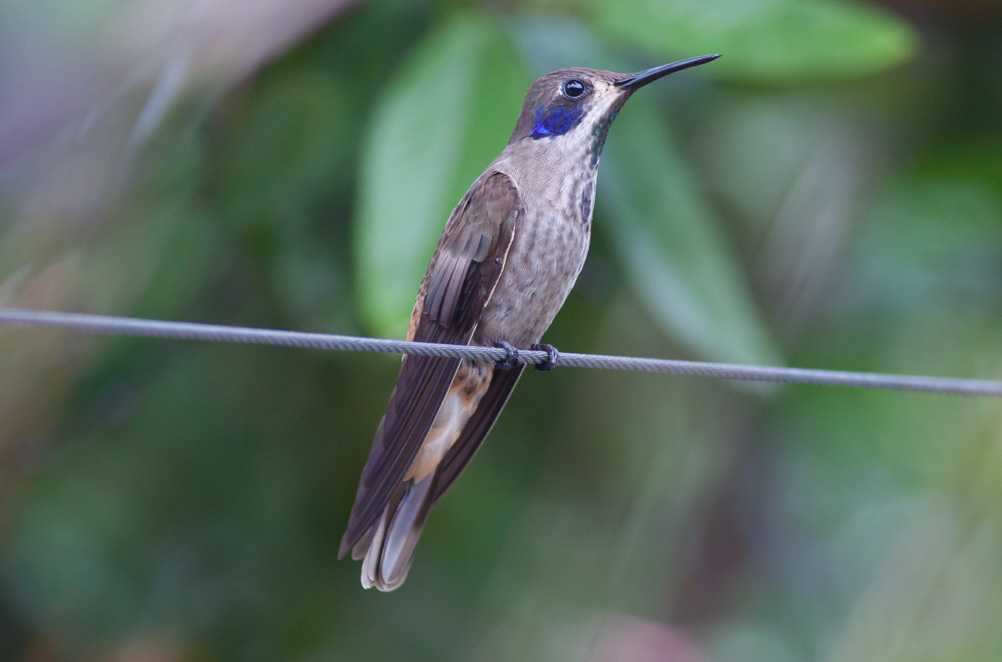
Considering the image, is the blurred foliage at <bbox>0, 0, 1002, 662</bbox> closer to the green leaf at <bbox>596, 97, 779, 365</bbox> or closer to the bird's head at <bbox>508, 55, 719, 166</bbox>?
the green leaf at <bbox>596, 97, 779, 365</bbox>

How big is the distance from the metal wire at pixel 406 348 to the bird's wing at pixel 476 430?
0.37 ft

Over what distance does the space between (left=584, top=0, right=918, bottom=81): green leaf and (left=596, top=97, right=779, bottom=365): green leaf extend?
232 mm

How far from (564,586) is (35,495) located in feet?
6.56

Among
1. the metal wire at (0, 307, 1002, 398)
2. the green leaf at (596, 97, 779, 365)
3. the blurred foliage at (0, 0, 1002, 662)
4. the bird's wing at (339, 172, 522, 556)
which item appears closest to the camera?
the metal wire at (0, 307, 1002, 398)

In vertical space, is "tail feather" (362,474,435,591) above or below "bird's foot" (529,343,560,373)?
below

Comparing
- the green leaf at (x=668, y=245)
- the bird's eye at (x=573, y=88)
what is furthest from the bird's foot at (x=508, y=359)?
the green leaf at (x=668, y=245)

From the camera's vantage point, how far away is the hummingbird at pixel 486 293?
1621 millimetres

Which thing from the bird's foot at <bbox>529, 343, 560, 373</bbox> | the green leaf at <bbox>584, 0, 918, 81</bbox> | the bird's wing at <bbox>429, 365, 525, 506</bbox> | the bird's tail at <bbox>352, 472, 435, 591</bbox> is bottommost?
the bird's tail at <bbox>352, 472, 435, 591</bbox>

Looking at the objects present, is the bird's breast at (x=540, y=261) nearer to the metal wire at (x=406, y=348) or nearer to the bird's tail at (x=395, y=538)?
the metal wire at (x=406, y=348)

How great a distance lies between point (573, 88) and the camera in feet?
6.44

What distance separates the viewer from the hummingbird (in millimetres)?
1621

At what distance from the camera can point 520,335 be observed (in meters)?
1.94

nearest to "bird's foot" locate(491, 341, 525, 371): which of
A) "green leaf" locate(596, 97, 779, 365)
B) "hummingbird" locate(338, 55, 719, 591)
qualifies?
"hummingbird" locate(338, 55, 719, 591)

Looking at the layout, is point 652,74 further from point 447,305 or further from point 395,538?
point 395,538
